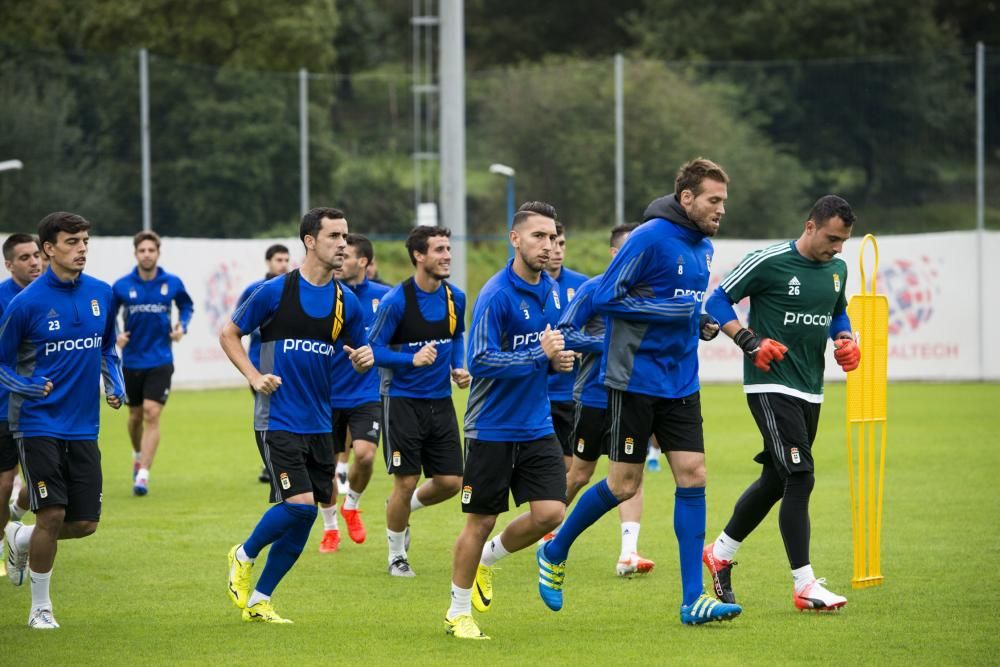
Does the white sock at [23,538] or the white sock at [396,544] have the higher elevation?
the white sock at [23,538]

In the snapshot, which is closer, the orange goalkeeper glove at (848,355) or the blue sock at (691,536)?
the blue sock at (691,536)

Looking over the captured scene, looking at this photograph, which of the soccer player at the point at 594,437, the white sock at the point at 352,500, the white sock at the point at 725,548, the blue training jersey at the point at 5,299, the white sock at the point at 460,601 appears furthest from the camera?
the white sock at the point at 352,500

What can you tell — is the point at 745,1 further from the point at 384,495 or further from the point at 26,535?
the point at 26,535

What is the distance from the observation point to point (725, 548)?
330 inches

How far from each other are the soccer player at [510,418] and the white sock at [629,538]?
5.96ft

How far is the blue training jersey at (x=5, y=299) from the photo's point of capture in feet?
30.6

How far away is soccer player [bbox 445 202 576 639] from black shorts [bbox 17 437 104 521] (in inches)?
83.7

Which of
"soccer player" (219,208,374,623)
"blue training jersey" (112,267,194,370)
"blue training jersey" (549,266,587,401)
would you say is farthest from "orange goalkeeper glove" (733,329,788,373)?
"blue training jersey" (112,267,194,370)

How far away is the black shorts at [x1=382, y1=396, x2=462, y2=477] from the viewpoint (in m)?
9.65

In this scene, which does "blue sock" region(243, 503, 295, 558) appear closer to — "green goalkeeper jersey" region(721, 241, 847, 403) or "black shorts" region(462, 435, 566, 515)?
"black shorts" region(462, 435, 566, 515)

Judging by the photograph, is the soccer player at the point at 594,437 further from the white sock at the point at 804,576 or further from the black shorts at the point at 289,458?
the black shorts at the point at 289,458

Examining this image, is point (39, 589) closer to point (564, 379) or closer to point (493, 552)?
point (493, 552)

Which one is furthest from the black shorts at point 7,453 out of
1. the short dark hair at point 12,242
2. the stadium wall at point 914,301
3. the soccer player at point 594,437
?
the stadium wall at point 914,301

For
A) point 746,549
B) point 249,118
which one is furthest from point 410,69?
point 746,549
